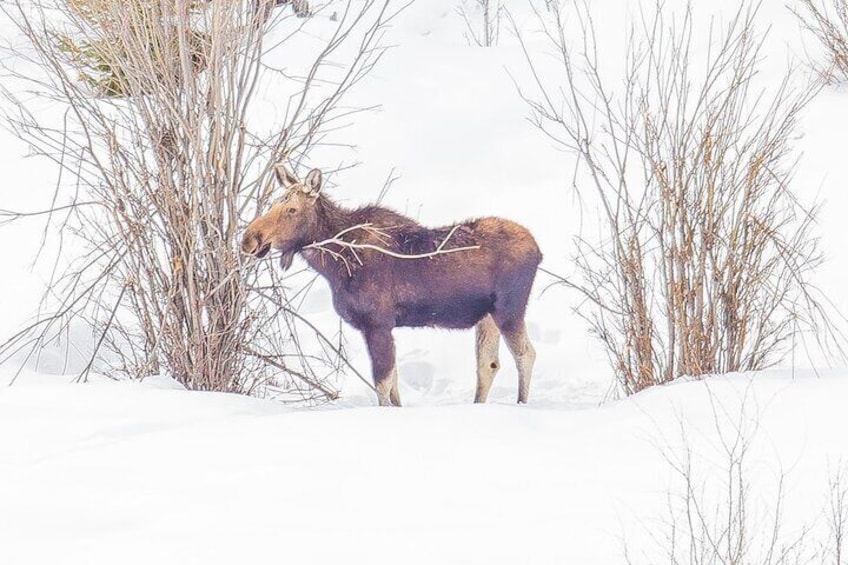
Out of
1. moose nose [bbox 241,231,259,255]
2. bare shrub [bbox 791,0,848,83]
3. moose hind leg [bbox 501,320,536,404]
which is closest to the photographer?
moose nose [bbox 241,231,259,255]

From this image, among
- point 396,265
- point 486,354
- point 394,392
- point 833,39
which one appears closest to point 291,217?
point 396,265

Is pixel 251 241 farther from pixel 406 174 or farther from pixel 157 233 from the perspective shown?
pixel 406 174

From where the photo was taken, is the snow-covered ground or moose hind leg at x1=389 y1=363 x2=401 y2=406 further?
moose hind leg at x1=389 y1=363 x2=401 y2=406

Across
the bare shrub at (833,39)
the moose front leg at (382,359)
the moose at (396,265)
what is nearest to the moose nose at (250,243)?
the moose at (396,265)

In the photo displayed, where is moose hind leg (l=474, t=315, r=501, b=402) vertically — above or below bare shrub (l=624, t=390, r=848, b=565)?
above

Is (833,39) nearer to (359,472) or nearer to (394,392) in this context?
(394,392)

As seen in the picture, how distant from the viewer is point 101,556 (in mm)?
3697

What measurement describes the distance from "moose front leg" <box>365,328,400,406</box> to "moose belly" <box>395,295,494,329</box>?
0.11 m

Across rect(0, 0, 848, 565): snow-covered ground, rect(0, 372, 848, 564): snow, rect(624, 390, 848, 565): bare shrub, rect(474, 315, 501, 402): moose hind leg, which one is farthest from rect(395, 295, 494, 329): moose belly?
rect(624, 390, 848, 565): bare shrub

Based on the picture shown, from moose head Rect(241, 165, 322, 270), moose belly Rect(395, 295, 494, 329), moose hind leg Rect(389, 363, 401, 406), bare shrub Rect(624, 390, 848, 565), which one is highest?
moose head Rect(241, 165, 322, 270)

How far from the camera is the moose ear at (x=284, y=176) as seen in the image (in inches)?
217

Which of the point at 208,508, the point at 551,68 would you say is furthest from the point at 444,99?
the point at 208,508

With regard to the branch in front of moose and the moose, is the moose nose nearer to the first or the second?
the moose

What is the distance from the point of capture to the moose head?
5480 mm
